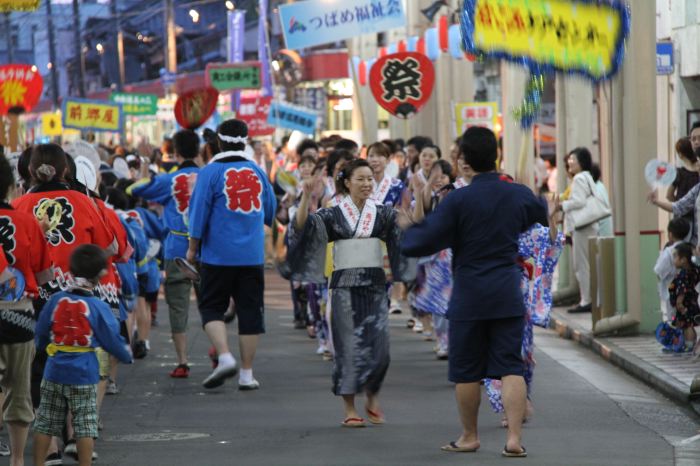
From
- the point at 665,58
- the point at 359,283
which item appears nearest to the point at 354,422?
the point at 359,283

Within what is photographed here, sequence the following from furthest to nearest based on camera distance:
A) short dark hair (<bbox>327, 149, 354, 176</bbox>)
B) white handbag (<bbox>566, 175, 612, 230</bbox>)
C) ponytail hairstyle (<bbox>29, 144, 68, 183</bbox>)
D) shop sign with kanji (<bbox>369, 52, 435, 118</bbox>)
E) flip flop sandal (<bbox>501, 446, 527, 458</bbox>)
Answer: shop sign with kanji (<bbox>369, 52, 435, 118</bbox>), white handbag (<bbox>566, 175, 612, 230</bbox>), short dark hair (<bbox>327, 149, 354, 176</bbox>), ponytail hairstyle (<bbox>29, 144, 68, 183</bbox>), flip flop sandal (<bbox>501, 446, 527, 458</bbox>)

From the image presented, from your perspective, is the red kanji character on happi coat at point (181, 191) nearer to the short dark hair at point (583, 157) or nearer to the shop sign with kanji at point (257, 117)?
the short dark hair at point (583, 157)

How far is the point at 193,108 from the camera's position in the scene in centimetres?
1673

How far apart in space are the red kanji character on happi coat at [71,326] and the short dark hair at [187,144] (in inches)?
211

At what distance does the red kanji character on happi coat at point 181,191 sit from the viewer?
13.2 meters

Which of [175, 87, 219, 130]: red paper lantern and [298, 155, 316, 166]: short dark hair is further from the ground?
[175, 87, 219, 130]: red paper lantern

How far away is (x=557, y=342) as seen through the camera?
15.6 m

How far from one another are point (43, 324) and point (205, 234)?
13.4 ft

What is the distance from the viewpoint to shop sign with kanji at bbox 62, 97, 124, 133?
3484cm

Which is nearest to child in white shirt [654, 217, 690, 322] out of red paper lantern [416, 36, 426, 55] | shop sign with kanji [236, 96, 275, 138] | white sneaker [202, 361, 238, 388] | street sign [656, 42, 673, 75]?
white sneaker [202, 361, 238, 388]

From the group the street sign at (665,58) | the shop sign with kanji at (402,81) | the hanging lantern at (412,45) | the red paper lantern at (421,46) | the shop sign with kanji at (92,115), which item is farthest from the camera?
the shop sign with kanji at (92,115)

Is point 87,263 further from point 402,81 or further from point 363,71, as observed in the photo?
point 363,71

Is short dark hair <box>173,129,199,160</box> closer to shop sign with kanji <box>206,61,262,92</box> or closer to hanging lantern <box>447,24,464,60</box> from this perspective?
hanging lantern <box>447,24,464,60</box>

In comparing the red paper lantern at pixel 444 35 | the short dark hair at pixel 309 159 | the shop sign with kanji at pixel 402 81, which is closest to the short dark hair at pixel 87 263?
the short dark hair at pixel 309 159
